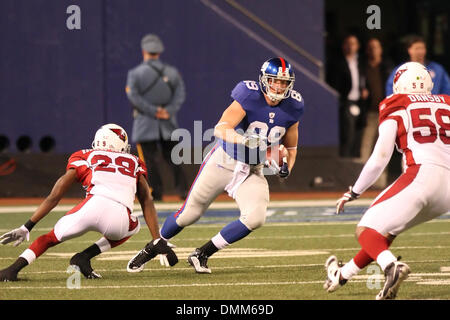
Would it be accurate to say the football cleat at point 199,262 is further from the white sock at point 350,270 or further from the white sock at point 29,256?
the white sock at point 350,270

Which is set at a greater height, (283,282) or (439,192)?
(439,192)

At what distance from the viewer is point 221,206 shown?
1245cm

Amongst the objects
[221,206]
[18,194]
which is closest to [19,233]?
[221,206]

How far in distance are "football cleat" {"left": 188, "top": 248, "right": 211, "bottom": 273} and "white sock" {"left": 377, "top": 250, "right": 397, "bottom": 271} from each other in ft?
5.74

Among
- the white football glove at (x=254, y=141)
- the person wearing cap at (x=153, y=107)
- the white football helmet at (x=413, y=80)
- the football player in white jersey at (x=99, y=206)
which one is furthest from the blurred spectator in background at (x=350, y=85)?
the white football helmet at (x=413, y=80)

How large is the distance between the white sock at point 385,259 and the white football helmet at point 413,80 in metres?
1.11

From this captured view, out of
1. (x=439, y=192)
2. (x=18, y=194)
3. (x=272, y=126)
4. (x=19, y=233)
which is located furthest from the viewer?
(x=18, y=194)

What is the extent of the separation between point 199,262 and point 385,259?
1.86 meters

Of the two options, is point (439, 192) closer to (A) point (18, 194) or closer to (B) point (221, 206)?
(B) point (221, 206)

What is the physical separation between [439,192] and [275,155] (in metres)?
1.82

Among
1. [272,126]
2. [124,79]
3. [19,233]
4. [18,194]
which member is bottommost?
[18,194]

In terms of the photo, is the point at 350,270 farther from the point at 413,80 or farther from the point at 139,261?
the point at 139,261

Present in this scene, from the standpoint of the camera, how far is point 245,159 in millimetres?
7285

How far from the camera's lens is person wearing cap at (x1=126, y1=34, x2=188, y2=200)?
12.5 metres
